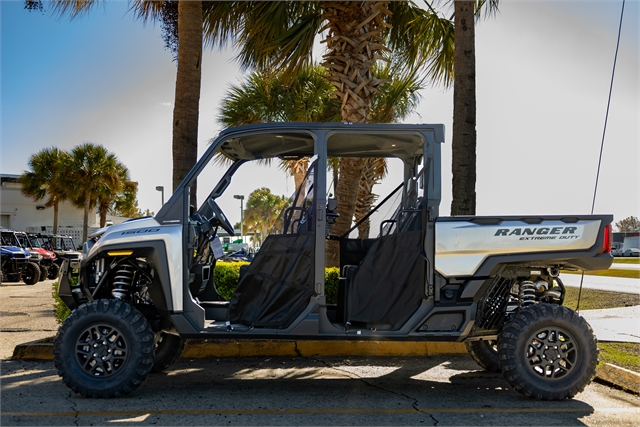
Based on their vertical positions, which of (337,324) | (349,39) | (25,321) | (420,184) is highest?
(349,39)

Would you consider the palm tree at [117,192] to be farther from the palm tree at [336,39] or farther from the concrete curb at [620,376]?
the concrete curb at [620,376]

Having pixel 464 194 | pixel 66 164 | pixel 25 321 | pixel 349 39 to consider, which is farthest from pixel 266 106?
pixel 66 164

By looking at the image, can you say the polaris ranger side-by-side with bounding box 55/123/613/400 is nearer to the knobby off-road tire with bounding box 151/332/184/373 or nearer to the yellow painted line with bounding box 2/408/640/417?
the yellow painted line with bounding box 2/408/640/417

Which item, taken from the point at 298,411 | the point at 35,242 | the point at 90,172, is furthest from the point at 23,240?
the point at 298,411

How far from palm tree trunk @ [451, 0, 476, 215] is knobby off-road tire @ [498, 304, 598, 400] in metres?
3.52

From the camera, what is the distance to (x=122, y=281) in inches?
248

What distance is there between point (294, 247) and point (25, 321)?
24.0 feet

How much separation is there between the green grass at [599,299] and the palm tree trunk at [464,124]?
14.5 ft

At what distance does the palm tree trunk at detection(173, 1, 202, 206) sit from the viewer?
995cm

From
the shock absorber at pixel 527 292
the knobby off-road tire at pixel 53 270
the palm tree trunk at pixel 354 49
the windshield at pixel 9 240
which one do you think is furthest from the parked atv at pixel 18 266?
the shock absorber at pixel 527 292

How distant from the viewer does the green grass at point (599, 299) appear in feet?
43.6

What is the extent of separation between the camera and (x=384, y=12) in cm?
1167

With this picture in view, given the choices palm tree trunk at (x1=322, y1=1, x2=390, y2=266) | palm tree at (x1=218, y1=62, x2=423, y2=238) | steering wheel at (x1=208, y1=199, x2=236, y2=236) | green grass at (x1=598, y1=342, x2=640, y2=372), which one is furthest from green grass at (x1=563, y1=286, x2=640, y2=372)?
palm tree at (x1=218, y1=62, x2=423, y2=238)

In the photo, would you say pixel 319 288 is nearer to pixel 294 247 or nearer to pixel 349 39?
pixel 294 247
